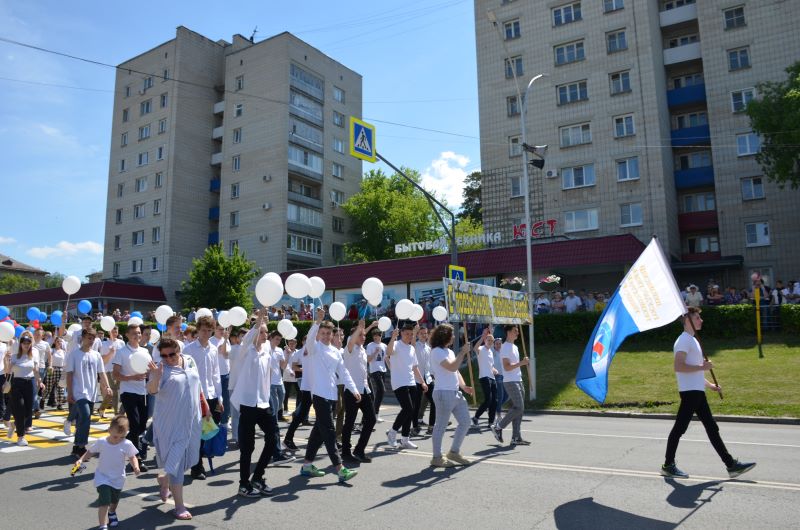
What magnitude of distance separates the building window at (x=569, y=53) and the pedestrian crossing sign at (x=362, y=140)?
79.4ft

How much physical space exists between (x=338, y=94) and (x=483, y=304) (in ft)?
141

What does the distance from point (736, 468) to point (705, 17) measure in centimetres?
3486

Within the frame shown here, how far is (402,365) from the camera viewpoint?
9.38 m

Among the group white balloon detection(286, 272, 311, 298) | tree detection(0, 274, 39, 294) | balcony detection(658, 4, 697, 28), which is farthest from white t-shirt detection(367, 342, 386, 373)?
tree detection(0, 274, 39, 294)

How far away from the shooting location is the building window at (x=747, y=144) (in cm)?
3209

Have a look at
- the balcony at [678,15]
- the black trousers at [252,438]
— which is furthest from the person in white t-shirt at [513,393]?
the balcony at [678,15]

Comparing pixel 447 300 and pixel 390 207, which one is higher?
pixel 390 207

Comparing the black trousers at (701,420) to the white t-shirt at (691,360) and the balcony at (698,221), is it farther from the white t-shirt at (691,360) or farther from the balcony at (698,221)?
the balcony at (698,221)

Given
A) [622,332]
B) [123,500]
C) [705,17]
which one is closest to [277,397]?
[123,500]

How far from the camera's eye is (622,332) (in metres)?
6.76

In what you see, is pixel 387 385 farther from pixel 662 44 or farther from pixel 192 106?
pixel 192 106

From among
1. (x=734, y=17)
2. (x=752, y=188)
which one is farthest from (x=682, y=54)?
(x=752, y=188)

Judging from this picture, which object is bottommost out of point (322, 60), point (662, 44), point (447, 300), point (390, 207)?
point (447, 300)

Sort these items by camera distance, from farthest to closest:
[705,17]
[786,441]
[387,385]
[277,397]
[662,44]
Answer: [662,44]
[705,17]
[387,385]
[277,397]
[786,441]
